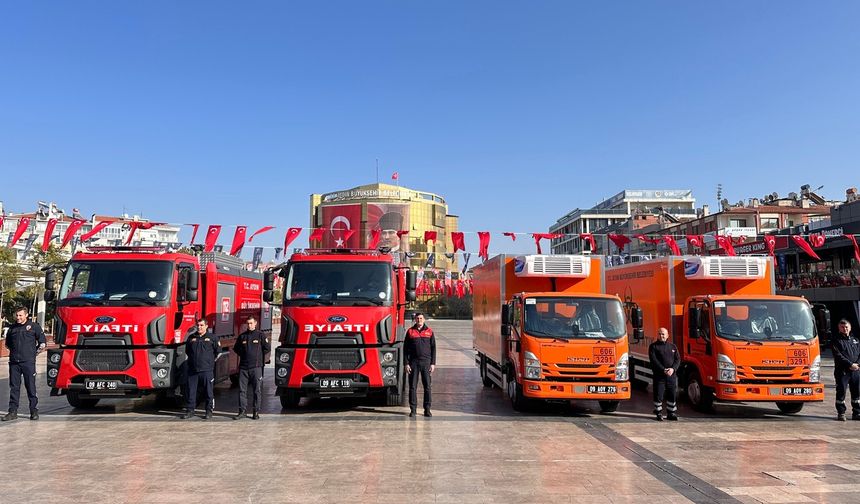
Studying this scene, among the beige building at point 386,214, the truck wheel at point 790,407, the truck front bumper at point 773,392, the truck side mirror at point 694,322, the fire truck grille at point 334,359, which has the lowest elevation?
the truck wheel at point 790,407

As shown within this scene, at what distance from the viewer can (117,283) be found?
11414 millimetres

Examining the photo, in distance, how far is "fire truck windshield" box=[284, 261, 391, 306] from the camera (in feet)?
37.3

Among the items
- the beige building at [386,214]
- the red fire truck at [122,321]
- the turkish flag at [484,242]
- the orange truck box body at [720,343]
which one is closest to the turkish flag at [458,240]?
the turkish flag at [484,242]

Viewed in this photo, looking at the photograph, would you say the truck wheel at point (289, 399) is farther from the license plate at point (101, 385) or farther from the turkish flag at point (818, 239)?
the turkish flag at point (818, 239)

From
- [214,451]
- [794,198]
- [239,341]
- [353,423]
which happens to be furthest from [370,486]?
[794,198]

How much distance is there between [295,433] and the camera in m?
9.79

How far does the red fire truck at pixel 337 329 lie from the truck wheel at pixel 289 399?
0.33 m

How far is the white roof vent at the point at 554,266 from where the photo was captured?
40.5 ft

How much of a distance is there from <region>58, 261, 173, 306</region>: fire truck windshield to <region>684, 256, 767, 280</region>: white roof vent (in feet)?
34.0

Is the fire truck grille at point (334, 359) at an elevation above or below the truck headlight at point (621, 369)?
above

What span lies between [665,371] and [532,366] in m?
2.35

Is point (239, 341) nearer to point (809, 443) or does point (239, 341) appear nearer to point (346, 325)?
point (346, 325)

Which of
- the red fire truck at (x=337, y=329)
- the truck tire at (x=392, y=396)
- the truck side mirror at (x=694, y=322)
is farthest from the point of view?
the truck tire at (x=392, y=396)

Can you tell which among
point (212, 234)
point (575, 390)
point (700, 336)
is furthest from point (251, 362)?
point (212, 234)
